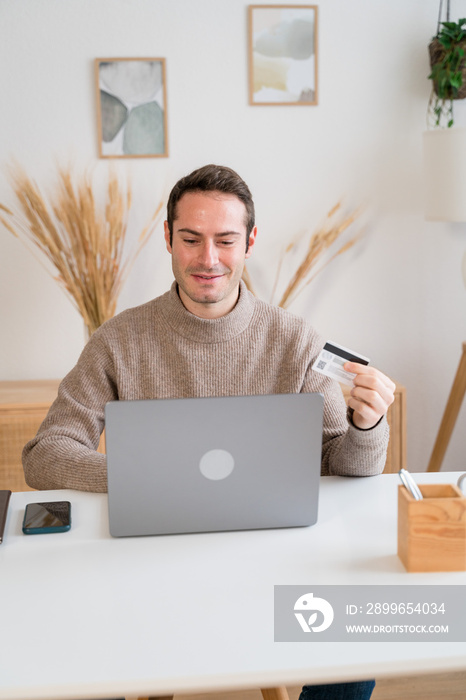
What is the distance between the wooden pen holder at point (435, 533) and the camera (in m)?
1.14

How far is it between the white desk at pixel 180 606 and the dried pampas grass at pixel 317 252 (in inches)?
67.5

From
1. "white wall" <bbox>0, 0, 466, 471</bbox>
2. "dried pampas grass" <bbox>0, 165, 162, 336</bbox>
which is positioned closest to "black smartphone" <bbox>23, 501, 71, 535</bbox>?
"dried pampas grass" <bbox>0, 165, 162, 336</bbox>

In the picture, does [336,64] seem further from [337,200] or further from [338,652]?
[338,652]

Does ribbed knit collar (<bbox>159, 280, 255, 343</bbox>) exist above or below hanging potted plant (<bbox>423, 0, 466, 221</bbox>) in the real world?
below

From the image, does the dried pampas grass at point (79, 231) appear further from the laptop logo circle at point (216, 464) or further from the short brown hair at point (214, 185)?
the laptop logo circle at point (216, 464)

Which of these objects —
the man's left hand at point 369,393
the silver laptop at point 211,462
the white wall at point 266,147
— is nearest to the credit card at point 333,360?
the man's left hand at point 369,393

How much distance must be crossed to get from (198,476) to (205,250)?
0.73m

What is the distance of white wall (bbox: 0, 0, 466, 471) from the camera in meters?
2.91

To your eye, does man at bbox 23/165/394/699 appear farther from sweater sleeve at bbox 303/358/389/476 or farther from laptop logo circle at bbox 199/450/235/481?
laptop logo circle at bbox 199/450/235/481

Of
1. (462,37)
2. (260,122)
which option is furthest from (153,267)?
(462,37)

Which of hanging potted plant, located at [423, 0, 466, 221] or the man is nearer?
the man

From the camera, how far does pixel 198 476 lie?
122 centimetres

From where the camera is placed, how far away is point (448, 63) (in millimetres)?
2924

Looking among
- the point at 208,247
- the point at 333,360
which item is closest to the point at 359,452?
the point at 333,360
